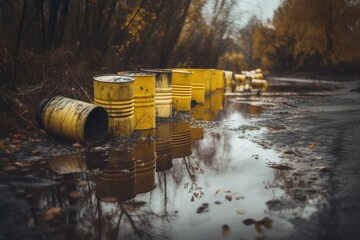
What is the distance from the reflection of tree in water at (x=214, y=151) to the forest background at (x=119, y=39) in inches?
112

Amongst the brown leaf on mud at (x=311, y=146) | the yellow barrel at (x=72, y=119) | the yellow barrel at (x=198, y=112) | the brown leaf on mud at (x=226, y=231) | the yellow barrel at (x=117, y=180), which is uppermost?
the yellow barrel at (x=72, y=119)

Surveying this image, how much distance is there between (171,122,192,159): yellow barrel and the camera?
5.63 metres

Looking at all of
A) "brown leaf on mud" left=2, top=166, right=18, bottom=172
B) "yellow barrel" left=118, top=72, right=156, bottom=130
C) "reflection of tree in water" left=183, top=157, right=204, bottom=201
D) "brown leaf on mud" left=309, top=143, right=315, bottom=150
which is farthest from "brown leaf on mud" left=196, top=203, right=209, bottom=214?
"yellow barrel" left=118, top=72, right=156, bottom=130

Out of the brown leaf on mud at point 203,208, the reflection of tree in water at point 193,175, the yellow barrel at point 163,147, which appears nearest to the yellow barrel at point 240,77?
the yellow barrel at point 163,147

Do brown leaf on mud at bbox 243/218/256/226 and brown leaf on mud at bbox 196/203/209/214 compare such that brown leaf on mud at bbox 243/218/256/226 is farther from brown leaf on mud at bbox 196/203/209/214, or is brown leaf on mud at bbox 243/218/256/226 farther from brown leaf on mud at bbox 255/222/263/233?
brown leaf on mud at bbox 196/203/209/214

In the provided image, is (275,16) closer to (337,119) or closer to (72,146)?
(337,119)

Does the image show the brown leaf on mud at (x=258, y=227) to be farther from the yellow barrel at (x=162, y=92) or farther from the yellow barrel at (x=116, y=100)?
the yellow barrel at (x=162, y=92)

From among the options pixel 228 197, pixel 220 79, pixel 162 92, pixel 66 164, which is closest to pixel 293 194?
pixel 228 197

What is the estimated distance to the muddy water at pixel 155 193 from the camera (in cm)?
306

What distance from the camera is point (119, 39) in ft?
37.1

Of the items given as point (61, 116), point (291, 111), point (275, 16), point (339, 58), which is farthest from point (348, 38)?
point (61, 116)

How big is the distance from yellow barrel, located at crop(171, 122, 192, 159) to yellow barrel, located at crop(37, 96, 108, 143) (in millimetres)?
1160

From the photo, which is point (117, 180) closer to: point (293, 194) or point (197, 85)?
point (293, 194)

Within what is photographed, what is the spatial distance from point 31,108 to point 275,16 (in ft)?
117
